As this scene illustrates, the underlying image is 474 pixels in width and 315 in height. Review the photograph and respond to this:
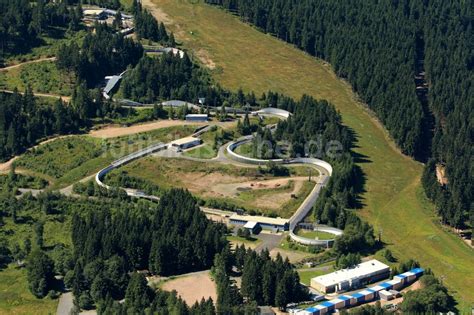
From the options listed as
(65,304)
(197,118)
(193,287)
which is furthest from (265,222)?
(197,118)

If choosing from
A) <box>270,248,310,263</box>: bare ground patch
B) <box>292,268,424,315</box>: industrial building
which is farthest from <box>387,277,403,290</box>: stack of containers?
<box>270,248,310,263</box>: bare ground patch

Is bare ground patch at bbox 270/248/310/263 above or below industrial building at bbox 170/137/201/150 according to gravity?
below

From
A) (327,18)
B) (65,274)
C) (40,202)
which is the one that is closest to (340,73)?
(327,18)

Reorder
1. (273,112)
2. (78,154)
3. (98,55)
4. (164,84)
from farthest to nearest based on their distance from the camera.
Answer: (98,55)
(164,84)
(273,112)
(78,154)

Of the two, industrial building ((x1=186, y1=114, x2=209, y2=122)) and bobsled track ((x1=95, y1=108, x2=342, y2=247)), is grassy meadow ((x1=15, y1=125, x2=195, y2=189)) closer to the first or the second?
bobsled track ((x1=95, y1=108, x2=342, y2=247))

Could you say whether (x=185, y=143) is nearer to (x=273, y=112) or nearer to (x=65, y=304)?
(x=273, y=112)

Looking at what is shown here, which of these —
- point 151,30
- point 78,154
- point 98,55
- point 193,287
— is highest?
point 151,30

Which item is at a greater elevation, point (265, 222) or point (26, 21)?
point (26, 21)

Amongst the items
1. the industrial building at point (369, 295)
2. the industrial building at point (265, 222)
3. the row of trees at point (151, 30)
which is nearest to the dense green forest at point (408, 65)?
the industrial building at point (369, 295)
